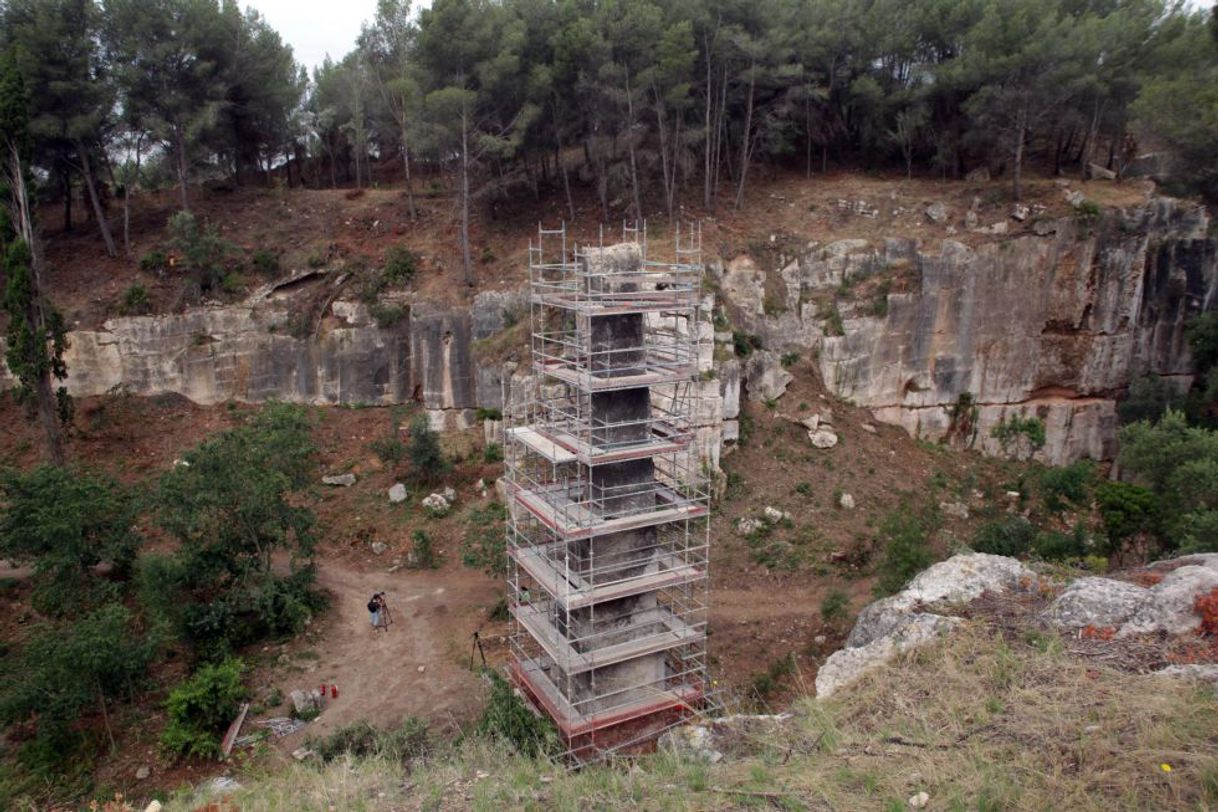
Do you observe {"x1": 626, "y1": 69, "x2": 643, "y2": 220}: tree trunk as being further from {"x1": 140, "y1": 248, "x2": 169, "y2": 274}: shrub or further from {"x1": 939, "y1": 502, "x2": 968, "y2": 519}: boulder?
{"x1": 140, "y1": 248, "x2": 169, "y2": 274}: shrub

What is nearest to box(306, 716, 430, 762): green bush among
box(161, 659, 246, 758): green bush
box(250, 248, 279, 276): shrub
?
box(161, 659, 246, 758): green bush

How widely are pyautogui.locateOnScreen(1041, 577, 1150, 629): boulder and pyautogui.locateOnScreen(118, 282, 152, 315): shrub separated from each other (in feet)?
90.5

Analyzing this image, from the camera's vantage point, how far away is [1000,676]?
9.35 metres

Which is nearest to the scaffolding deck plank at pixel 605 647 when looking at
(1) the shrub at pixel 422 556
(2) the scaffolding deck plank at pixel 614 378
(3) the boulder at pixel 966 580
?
(3) the boulder at pixel 966 580

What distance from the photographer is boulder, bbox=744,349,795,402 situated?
952 inches

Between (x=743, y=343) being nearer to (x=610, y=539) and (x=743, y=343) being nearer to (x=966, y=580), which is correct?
(x=610, y=539)

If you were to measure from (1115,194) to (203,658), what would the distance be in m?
31.4

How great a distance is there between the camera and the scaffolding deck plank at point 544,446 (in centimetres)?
1370

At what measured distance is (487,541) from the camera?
67.9ft

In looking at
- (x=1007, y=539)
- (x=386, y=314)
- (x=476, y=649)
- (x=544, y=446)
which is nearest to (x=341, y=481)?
(x=386, y=314)

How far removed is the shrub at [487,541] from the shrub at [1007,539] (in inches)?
480

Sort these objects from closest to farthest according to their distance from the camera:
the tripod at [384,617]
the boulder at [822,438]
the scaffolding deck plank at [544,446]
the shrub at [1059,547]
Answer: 1. the scaffolding deck plank at [544,446]
2. the shrub at [1059,547]
3. the tripod at [384,617]
4. the boulder at [822,438]

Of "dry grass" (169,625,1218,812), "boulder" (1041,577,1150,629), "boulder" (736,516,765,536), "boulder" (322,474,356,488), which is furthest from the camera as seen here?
"boulder" (322,474,356,488)

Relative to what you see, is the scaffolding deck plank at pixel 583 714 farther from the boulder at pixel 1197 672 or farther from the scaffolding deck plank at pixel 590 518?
the boulder at pixel 1197 672
